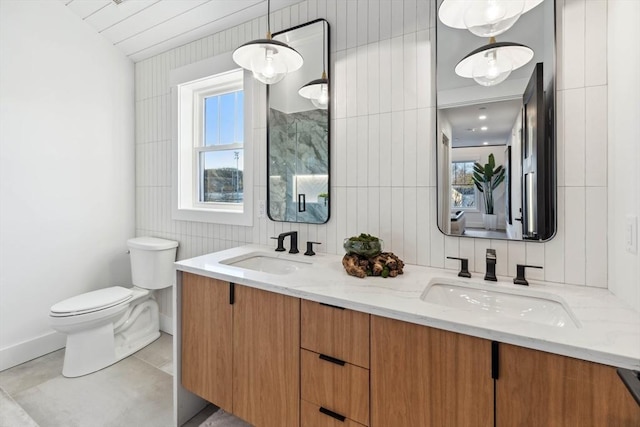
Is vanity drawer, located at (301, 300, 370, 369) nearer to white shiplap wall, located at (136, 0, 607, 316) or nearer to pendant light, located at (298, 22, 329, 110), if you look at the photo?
white shiplap wall, located at (136, 0, 607, 316)

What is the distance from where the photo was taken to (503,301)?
1.21 m

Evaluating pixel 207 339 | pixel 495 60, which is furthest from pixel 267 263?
pixel 495 60

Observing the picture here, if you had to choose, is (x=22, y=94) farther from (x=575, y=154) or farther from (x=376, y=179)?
(x=575, y=154)

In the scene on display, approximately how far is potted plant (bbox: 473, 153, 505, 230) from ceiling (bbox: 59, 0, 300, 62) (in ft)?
5.06

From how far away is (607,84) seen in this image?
116cm

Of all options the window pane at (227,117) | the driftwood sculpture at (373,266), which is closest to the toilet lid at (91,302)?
the window pane at (227,117)

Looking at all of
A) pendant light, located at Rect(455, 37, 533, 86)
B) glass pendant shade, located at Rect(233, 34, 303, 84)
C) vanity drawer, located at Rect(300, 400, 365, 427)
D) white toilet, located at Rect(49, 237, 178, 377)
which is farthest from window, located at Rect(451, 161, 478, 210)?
white toilet, located at Rect(49, 237, 178, 377)

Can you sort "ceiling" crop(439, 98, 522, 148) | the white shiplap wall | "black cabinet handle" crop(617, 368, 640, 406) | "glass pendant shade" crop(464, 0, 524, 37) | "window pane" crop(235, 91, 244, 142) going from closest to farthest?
"black cabinet handle" crop(617, 368, 640, 406), "glass pendant shade" crop(464, 0, 524, 37), the white shiplap wall, "ceiling" crop(439, 98, 522, 148), "window pane" crop(235, 91, 244, 142)

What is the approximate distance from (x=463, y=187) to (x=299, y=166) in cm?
96

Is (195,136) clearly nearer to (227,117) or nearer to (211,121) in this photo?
(211,121)

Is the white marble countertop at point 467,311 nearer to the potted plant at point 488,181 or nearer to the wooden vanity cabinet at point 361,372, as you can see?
the wooden vanity cabinet at point 361,372

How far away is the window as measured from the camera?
1.41 metres

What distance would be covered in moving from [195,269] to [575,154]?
1782 millimetres

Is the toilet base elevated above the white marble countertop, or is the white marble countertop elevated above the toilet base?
the white marble countertop
